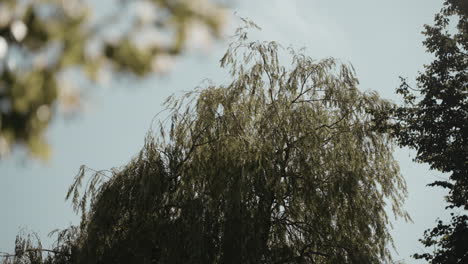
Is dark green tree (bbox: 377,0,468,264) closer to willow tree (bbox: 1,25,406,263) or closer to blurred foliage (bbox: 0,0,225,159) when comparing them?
willow tree (bbox: 1,25,406,263)

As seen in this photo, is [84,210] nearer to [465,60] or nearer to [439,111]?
[439,111]

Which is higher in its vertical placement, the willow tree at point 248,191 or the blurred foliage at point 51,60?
the willow tree at point 248,191

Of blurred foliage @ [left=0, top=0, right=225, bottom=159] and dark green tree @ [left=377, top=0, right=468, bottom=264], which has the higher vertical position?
dark green tree @ [left=377, top=0, right=468, bottom=264]

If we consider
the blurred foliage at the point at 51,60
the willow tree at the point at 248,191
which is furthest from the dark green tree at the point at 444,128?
the blurred foliage at the point at 51,60

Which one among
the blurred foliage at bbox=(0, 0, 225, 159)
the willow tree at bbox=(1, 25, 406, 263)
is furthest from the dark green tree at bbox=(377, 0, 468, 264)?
the blurred foliage at bbox=(0, 0, 225, 159)

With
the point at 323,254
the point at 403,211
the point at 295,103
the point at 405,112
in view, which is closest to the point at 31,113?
the point at 323,254

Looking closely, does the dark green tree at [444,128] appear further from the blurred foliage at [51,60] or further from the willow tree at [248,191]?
the blurred foliage at [51,60]

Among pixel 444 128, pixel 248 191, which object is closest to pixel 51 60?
pixel 248 191

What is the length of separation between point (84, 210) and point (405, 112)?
9.00 meters

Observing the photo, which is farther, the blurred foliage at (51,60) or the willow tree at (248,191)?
the willow tree at (248,191)

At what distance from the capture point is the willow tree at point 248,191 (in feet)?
26.5

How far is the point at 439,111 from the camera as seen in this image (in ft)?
40.7

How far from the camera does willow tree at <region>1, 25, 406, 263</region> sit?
8078mm

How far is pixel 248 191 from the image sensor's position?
26.6 ft
